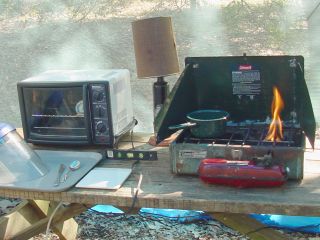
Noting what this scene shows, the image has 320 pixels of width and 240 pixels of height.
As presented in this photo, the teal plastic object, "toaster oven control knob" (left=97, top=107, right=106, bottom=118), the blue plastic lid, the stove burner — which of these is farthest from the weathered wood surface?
the teal plastic object

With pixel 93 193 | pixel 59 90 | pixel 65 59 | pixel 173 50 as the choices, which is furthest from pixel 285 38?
pixel 93 193

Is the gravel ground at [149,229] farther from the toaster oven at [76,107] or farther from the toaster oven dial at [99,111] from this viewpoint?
the toaster oven dial at [99,111]

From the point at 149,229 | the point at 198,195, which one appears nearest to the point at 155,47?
the point at 198,195

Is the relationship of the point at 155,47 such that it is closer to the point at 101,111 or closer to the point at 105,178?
the point at 101,111

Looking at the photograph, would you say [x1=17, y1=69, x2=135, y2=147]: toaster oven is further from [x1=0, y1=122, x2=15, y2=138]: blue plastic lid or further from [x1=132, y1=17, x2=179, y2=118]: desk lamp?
[x1=0, y1=122, x2=15, y2=138]: blue plastic lid

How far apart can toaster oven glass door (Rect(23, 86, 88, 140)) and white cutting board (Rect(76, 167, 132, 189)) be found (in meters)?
0.30

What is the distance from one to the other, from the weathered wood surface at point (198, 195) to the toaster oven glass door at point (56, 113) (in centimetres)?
44

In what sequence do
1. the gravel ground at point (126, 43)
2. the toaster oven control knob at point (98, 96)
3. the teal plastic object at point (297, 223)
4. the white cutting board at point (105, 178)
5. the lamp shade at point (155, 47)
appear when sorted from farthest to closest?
the gravel ground at point (126, 43) < the teal plastic object at point (297, 223) < the lamp shade at point (155, 47) < the toaster oven control knob at point (98, 96) < the white cutting board at point (105, 178)

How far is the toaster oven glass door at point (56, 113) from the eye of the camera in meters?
2.04

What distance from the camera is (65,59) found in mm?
5613

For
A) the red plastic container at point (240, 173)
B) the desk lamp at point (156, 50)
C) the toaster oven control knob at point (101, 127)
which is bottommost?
the red plastic container at point (240, 173)

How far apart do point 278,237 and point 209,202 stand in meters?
0.38

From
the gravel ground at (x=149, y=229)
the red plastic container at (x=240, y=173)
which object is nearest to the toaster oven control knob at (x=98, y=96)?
the red plastic container at (x=240, y=173)

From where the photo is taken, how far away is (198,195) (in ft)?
5.04
